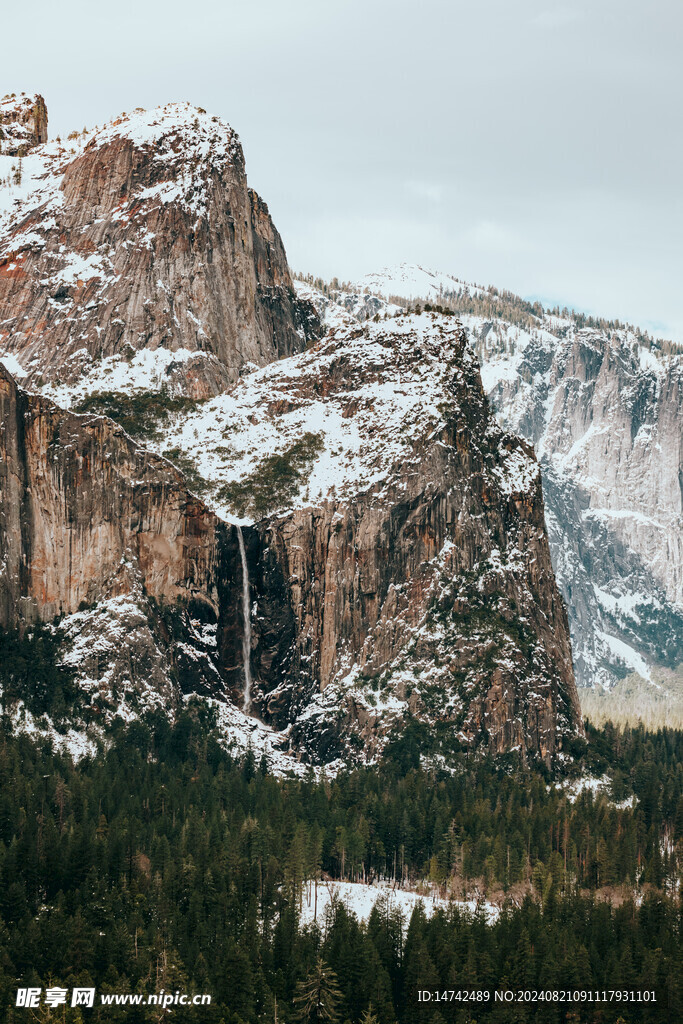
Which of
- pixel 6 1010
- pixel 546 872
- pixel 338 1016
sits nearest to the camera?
pixel 6 1010

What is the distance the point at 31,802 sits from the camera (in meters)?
186

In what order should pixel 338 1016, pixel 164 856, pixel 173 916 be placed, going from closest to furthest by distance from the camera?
pixel 338 1016 < pixel 173 916 < pixel 164 856

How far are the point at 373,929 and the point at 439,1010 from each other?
56.6 feet

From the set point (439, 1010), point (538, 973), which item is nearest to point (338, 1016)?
point (439, 1010)

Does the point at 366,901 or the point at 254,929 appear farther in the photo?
the point at 366,901

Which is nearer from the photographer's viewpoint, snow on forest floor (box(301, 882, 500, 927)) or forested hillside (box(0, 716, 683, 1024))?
forested hillside (box(0, 716, 683, 1024))

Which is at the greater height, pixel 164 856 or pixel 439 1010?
pixel 164 856

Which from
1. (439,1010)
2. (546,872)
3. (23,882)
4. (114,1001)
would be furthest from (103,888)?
(546,872)

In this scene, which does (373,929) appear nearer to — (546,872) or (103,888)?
(103,888)

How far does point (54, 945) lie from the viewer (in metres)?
147

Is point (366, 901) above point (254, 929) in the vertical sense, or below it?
above

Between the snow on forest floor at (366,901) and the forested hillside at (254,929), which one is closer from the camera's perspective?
the forested hillside at (254,929)

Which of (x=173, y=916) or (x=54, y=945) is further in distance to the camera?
(x=173, y=916)

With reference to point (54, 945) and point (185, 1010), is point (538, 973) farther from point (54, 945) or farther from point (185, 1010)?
point (54, 945)
